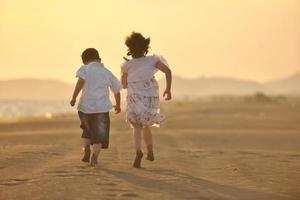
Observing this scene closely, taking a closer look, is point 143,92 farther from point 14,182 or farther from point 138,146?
point 14,182

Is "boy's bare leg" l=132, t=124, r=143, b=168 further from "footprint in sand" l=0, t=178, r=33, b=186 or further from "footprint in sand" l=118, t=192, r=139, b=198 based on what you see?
"footprint in sand" l=118, t=192, r=139, b=198

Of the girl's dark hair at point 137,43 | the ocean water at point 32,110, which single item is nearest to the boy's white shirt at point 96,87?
the girl's dark hair at point 137,43

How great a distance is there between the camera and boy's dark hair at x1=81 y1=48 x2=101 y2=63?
32.5ft

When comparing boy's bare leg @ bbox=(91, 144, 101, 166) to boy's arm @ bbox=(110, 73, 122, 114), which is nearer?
boy's bare leg @ bbox=(91, 144, 101, 166)

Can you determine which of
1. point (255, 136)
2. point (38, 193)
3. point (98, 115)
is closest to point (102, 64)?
point (98, 115)

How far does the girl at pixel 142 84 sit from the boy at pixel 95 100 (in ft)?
0.91

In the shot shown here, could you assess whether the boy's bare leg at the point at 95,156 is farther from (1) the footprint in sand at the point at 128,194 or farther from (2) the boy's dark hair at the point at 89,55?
(1) the footprint in sand at the point at 128,194

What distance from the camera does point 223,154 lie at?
11781 mm

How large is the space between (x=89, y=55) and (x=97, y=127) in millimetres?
1059

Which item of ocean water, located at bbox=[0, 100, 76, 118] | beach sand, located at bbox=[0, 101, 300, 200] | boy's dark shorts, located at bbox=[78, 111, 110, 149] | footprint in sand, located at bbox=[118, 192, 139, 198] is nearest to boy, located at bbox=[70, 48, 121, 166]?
boy's dark shorts, located at bbox=[78, 111, 110, 149]

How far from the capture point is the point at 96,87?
9680mm

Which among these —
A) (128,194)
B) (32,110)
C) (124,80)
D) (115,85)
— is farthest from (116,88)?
(32,110)

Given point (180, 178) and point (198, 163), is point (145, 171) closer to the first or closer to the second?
point (180, 178)

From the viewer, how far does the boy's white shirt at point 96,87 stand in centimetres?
961
